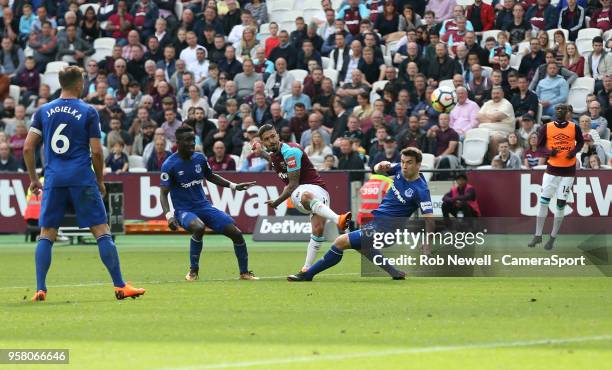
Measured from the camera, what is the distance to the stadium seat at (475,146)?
25.9 meters

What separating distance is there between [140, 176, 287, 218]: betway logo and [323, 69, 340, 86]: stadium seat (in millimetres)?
3902

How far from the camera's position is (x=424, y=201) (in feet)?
49.8

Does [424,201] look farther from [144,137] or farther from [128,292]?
[144,137]

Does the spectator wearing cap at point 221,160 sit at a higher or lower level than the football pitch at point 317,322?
lower

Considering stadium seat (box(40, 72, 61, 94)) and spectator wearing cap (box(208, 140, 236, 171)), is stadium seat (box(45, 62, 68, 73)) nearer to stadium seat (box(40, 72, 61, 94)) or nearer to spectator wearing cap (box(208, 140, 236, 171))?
stadium seat (box(40, 72, 61, 94))

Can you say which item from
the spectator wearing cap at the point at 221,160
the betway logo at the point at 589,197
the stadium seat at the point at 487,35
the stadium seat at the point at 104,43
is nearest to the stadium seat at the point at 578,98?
the betway logo at the point at 589,197

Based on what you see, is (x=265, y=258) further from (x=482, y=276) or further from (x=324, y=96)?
(x=324, y=96)

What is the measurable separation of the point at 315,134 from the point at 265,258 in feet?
21.9

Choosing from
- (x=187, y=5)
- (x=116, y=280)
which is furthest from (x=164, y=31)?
(x=116, y=280)

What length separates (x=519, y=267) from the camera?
15.5 meters

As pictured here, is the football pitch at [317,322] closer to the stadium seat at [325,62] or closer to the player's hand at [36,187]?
the player's hand at [36,187]

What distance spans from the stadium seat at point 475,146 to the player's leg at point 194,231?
36.2ft

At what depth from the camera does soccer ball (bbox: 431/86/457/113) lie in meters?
24.5

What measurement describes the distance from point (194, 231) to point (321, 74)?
13.4 m
